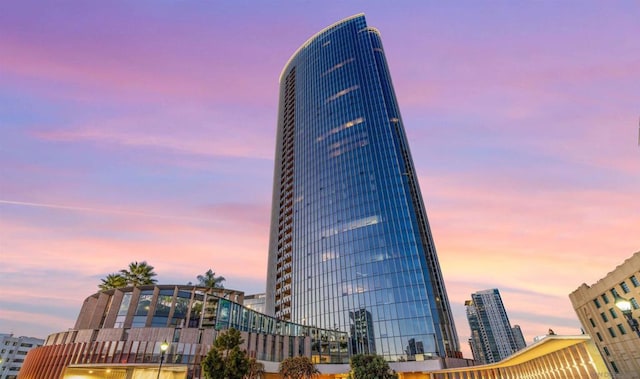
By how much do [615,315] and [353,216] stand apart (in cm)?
6026

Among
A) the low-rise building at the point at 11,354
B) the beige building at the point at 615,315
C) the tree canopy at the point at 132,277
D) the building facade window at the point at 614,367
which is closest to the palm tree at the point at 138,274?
the tree canopy at the point at 132,277

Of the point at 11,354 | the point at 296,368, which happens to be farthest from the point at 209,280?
the point at 11,354

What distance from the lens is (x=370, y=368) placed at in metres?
48.6

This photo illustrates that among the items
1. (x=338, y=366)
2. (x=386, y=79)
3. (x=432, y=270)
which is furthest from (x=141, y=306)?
(x=386, y=79)

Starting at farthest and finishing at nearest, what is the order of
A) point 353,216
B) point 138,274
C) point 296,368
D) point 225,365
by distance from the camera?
point 353,216 → point 138,274 → point 296,368 → point 225,365

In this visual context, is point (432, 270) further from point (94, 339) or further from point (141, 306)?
point (94, 339)

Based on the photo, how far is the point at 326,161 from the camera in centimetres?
11144

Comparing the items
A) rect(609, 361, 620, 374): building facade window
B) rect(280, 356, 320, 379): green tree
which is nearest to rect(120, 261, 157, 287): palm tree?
rect(280, 356, 320, 379): green tree

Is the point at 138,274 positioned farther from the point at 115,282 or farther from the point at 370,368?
the point at 370,368

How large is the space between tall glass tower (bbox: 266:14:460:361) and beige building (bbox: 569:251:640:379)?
1121 inches

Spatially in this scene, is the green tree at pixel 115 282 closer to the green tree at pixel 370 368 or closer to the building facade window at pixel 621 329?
the green tree at pixel 370 368

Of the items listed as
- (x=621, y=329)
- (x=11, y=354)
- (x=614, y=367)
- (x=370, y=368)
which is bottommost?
(x=614, y=367)

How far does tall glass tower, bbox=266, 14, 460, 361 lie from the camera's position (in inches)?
3034

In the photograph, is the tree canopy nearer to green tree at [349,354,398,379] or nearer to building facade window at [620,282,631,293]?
green tree at [349,354,398,379]
